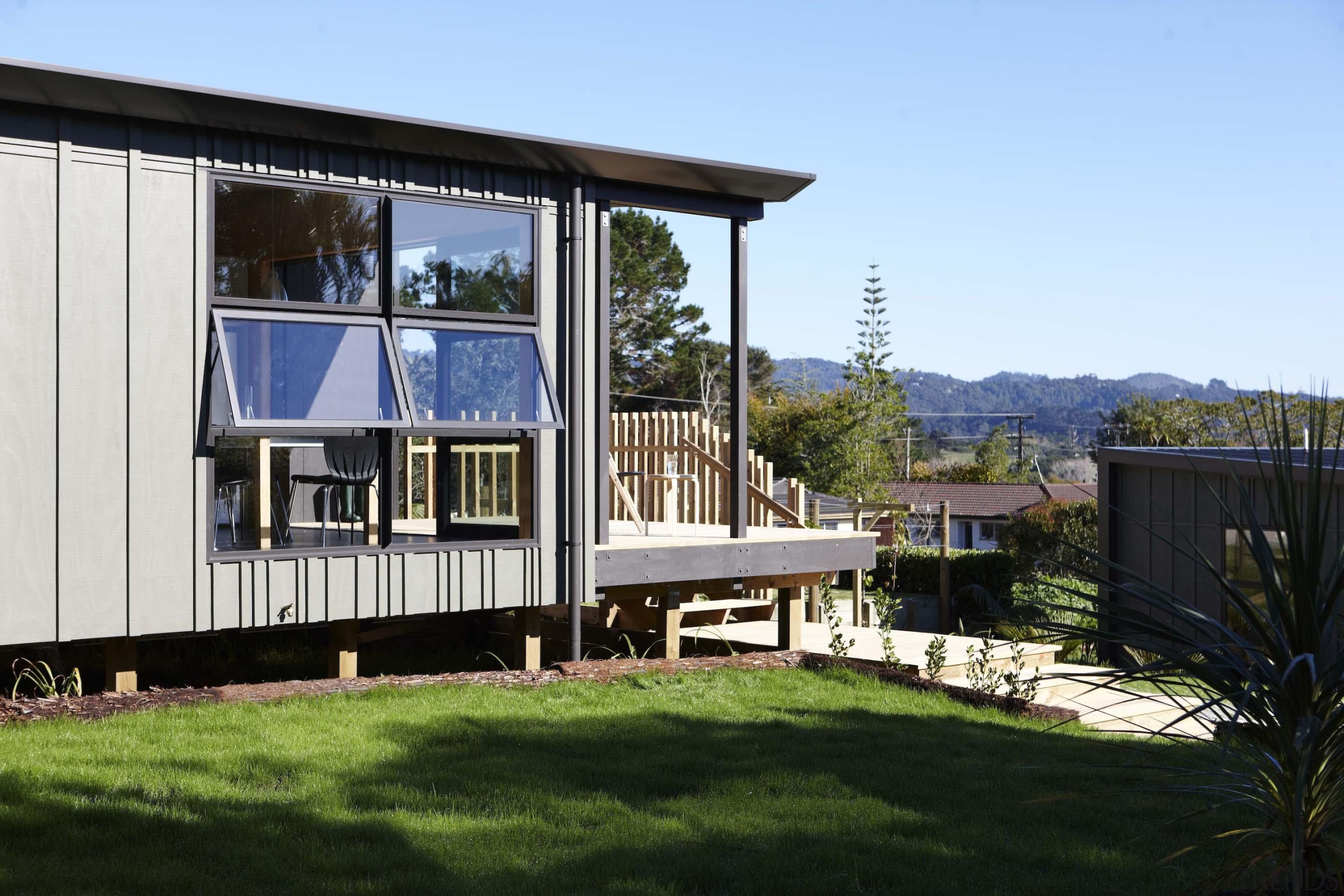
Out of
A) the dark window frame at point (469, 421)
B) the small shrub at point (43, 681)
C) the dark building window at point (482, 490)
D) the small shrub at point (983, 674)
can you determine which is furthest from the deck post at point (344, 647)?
the small shrub at point (983, 674)

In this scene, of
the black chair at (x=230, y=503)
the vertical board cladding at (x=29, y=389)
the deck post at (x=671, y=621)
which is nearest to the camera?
the vertical board cladding at (x=29, y=389)

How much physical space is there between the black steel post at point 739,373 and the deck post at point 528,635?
2044 mm

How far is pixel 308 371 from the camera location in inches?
325

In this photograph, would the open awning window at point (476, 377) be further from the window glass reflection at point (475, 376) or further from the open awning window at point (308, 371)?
the open awning window at point (308, 371)

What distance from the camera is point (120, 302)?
777cm

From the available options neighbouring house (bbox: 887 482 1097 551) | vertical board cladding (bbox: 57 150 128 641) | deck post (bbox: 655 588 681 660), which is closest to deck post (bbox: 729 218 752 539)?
deck post (bbox: 655 588 681 660)

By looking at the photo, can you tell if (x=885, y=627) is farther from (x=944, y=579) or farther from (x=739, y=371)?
(x=944, y=579)

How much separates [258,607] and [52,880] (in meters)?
4.20

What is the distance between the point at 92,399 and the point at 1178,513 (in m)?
13.5

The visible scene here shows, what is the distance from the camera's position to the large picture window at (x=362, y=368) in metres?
8.20

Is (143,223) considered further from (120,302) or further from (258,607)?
(258,607)

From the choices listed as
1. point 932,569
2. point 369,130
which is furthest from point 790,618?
point 932,569

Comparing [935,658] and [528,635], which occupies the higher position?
[528,635]

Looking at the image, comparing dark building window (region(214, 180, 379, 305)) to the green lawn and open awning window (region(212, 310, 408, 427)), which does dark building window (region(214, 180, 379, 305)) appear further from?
the green lawn
